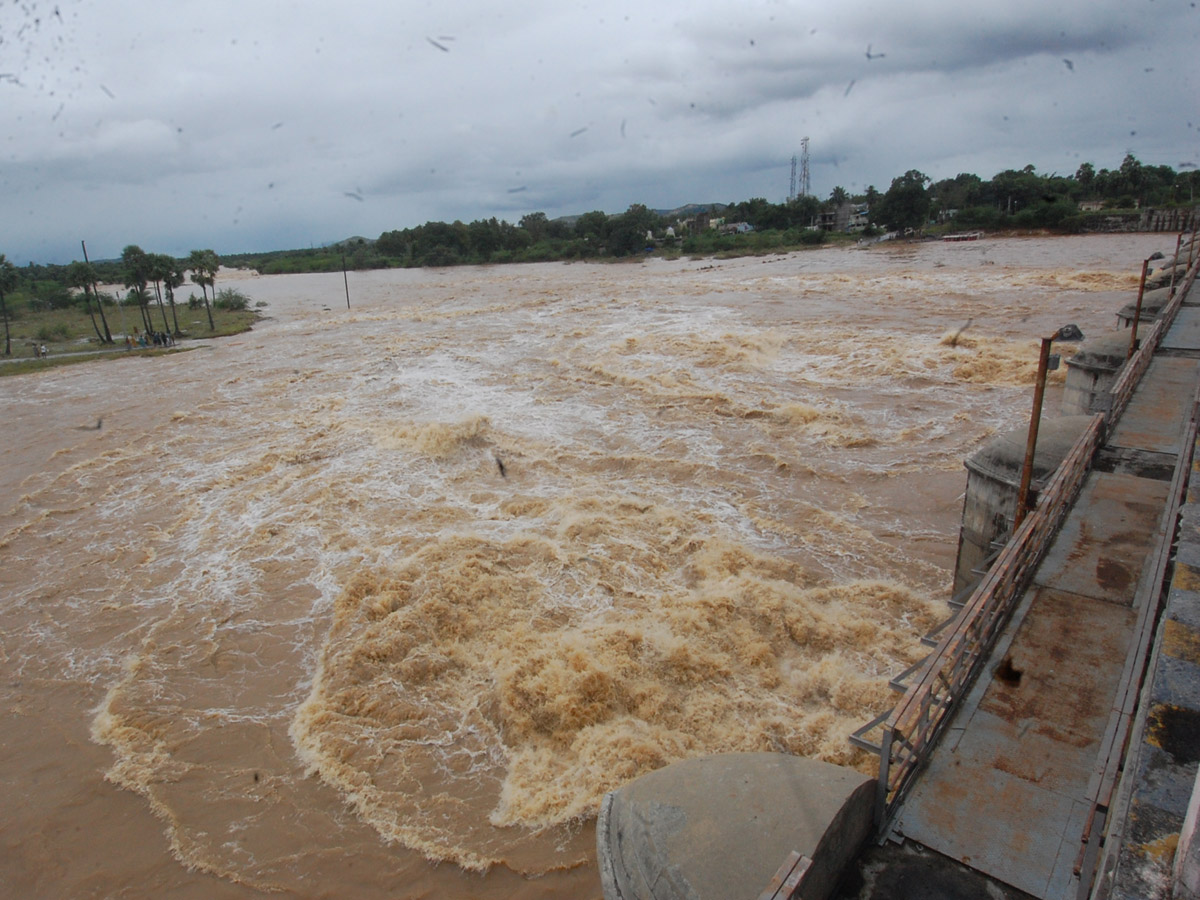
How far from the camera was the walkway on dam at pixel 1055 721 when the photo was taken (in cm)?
305

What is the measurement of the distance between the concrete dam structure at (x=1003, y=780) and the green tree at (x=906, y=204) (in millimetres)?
75474

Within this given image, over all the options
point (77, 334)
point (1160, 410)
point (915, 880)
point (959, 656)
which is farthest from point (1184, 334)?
point (77, 334)

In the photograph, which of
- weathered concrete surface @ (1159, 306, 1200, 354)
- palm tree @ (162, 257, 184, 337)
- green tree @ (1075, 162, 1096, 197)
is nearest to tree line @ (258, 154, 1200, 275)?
green tree @ (1075, 162, 1096, 197)

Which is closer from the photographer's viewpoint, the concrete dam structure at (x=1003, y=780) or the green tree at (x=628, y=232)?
the concrete dam structure at (x=1003, y=780)

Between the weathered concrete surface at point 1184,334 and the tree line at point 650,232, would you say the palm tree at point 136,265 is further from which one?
the weathered concrete surface at point 1184,334

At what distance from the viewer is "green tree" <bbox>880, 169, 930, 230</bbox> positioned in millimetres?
69812

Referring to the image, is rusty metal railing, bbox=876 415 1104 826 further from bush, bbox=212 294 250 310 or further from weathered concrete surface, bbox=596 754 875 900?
bush, bbox=212 294 250 310

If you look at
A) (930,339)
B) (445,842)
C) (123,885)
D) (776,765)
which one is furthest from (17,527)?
(930,339)

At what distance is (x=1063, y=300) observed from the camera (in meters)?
28.4

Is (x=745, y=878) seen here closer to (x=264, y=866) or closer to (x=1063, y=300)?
(x=264, y=866)

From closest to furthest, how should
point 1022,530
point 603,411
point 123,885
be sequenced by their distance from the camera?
point 1022,530 < point 123,885 < point 603,411

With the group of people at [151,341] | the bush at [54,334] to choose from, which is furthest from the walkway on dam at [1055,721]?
the bush at [54,334]

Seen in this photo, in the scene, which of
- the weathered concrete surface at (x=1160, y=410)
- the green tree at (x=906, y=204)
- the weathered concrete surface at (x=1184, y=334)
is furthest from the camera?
the green tree at (x=906, y=204)

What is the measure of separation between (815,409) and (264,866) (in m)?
13.9
